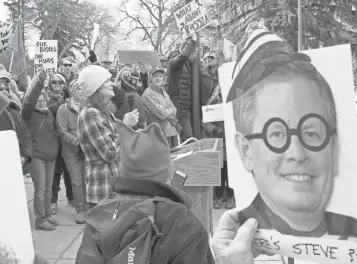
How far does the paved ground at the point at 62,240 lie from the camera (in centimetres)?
486

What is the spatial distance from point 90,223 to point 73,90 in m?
4.24

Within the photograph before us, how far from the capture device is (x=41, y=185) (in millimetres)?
5520

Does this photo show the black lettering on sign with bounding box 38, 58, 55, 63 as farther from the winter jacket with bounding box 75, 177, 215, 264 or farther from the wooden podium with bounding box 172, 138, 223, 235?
the winter jacket with bounding box 75, 177, 215, 264

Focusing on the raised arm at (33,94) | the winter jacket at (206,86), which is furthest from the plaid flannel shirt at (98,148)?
the winter jacket at (206,86)

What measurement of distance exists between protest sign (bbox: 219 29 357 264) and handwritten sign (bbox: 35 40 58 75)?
6.24m

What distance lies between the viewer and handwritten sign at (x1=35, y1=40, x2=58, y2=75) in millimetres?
7895

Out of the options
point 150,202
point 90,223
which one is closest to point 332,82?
point 150,202

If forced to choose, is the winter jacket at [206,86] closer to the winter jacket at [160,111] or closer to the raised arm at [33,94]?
the winter jacket at [160,111]

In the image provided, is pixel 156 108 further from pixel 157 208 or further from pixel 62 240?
pixel 157 208

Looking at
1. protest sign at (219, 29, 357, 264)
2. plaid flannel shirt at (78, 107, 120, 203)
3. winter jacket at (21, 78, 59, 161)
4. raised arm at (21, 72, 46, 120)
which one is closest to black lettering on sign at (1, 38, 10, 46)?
raised arm at (21, 72, 46, 120)

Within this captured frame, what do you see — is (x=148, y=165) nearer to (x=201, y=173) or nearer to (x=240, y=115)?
(x=240, y=115)

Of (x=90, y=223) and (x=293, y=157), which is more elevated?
(x=293, y=157)

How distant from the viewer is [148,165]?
2.18m

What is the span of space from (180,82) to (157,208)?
489 cm
